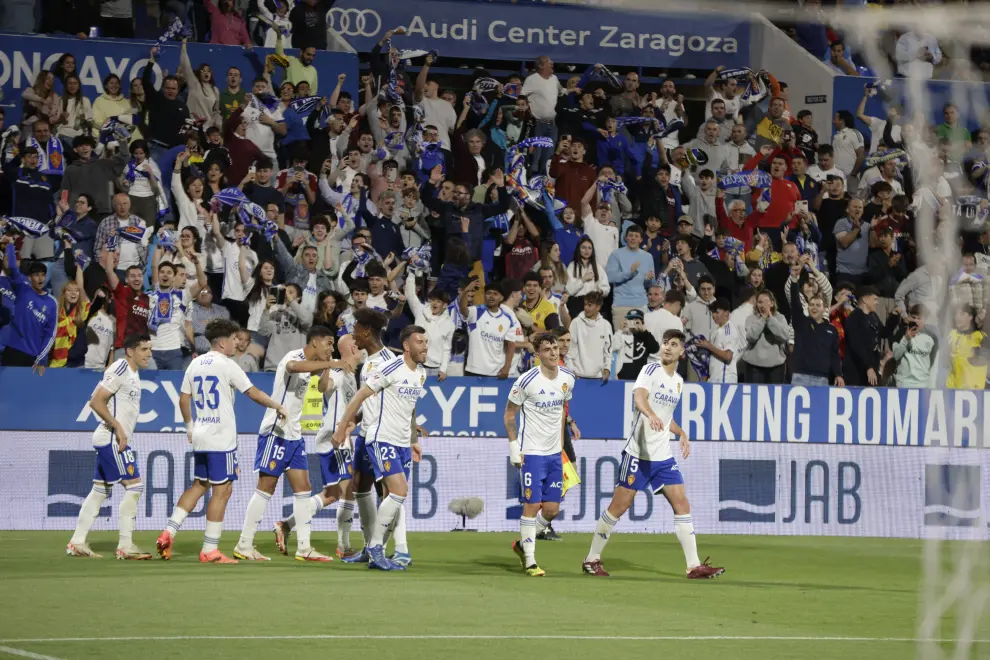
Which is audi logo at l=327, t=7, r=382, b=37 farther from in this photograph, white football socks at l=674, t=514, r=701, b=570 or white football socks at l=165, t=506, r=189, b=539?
white football socks at l=674, t=514, r=701, b=570

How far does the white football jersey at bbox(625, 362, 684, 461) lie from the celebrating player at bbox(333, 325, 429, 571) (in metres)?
2.16

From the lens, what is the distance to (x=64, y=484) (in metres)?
17.2

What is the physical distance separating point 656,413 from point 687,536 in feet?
4.01

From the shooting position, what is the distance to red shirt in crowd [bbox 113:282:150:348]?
18.0 meters

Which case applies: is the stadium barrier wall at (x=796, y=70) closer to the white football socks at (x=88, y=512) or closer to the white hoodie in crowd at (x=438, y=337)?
the white hoodie in crowd at (x=438, y=337)

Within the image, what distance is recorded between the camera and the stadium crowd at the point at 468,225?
1869 centimetres

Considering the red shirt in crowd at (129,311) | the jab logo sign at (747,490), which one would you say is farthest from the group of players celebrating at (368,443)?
the jab logo sign at (747,490)

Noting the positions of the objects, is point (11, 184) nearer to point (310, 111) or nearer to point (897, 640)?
point (310, 111)

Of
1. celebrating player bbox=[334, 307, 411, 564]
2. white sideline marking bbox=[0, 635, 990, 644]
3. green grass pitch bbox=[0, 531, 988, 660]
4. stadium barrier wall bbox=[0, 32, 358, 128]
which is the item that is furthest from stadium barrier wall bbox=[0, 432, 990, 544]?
white sideline marking bbox=[0, 635, 990, 644]

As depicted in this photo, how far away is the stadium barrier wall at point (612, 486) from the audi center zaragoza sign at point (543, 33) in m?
10.4

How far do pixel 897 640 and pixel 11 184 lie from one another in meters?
14.5

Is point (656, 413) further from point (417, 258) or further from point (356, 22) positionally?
point (356, 22)

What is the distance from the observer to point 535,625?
1015 cm

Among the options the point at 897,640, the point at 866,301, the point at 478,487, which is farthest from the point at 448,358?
the point at 897,640
